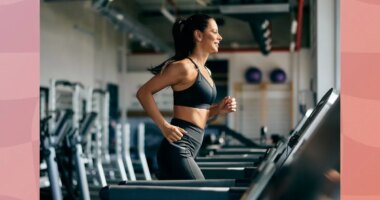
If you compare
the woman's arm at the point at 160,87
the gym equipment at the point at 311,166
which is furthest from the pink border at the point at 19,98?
the woman's arm at the point at 160,87

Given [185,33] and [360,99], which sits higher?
[185,33]

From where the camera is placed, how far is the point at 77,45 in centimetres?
1165

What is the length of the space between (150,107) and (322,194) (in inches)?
37.9

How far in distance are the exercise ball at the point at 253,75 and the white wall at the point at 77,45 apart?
357 centimetres

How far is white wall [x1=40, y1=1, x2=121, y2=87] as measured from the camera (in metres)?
9.99

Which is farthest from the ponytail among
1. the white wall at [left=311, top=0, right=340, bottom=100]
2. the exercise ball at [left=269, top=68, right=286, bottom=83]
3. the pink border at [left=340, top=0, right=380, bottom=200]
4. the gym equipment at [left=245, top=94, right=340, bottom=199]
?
the exercise ball at [left=269, top=68, right=286, bottom=83]

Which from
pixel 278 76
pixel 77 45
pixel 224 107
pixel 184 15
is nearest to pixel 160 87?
pixel 224 107

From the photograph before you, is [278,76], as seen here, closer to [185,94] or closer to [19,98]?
[185,94]

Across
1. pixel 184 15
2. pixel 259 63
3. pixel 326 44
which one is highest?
pixel 184 15

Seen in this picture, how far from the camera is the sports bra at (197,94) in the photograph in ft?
8.17

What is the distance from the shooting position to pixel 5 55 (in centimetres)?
162

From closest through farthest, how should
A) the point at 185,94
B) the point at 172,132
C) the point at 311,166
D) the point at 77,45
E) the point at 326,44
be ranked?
1. the point at 311,166
2. the point at 172,132
3. the point at 185,94
4. the point at 326,44
5. the point at 77,45

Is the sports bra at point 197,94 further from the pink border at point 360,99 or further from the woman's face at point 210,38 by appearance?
the pink border at point 360,99

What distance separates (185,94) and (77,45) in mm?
9517
